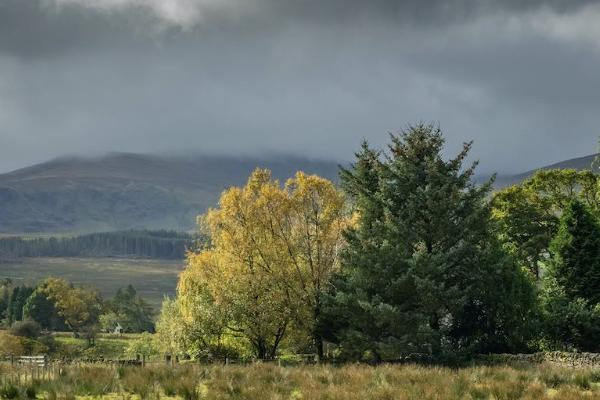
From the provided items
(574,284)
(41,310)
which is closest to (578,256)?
(574,284)

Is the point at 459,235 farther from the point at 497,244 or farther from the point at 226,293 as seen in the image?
the point at 226,293

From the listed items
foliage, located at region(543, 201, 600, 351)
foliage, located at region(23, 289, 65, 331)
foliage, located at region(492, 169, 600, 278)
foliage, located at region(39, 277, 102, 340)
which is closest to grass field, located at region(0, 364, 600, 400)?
foliage, located at region(543, 201, 600, 351)

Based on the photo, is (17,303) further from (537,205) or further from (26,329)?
(537,205)

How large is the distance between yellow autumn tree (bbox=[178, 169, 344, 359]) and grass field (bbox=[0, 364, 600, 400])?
18452mm

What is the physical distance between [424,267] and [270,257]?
461 inches

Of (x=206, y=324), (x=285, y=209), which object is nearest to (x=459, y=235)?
(x=285, y=209)

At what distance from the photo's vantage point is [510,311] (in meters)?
37.8

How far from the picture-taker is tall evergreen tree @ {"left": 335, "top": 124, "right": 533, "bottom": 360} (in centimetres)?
3580

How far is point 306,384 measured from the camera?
20094mm

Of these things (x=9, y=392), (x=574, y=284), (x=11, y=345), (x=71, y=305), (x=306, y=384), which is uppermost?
(x=574, y=284)

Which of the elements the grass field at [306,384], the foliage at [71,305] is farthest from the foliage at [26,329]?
the grass field at [306,384]

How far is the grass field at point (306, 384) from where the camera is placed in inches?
704

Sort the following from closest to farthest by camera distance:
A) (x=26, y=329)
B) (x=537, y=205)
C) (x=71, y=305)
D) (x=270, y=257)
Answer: (x=270, y=257)
(x=537, y=205)
(x=26, y=329)
(x=71, y=305)

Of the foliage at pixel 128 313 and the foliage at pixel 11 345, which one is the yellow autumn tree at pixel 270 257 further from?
the foliage at pixel 128 313
